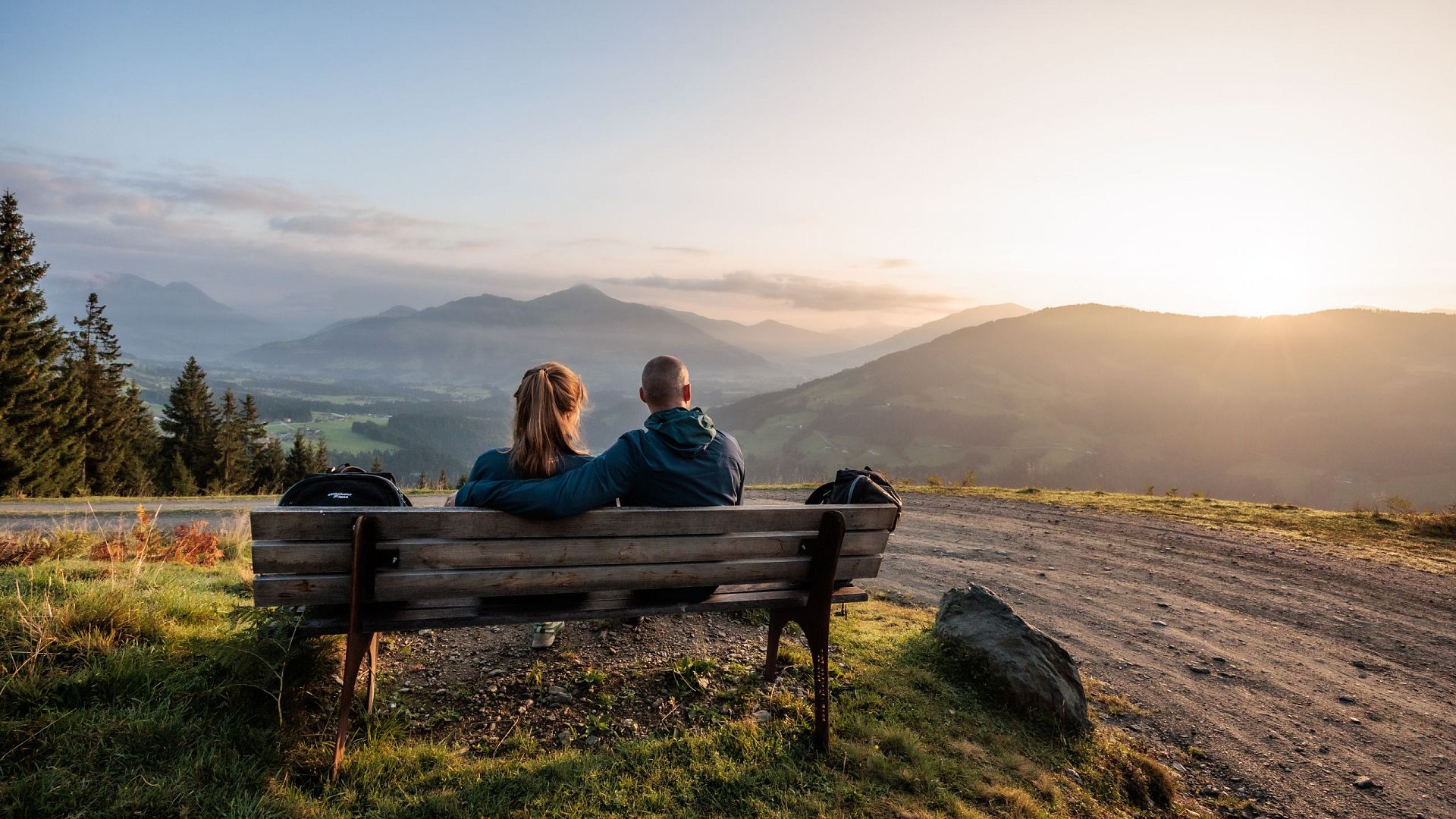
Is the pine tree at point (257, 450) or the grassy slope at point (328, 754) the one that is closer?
the grassy slope at point (328, 754)

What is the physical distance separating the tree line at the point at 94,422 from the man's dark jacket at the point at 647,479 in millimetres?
17742

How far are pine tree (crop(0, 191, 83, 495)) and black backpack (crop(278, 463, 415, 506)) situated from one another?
3327 cm

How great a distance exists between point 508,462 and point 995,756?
3421 mm

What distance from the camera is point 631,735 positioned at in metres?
3.59

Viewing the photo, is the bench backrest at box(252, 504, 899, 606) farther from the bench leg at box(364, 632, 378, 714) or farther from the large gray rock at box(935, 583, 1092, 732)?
the large gray rock at box(935, 583, 1092, 732)

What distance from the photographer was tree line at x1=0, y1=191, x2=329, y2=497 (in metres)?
26.0

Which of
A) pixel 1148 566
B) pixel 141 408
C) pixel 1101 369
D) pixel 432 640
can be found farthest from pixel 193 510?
pixel 1101 369

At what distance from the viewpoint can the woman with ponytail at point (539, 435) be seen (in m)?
3.46

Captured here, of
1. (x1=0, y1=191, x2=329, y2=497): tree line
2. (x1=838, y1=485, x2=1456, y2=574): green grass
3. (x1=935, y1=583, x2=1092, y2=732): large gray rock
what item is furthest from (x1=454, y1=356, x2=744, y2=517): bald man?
(x1=0, y1=191, x2=329, y2=497): tree line

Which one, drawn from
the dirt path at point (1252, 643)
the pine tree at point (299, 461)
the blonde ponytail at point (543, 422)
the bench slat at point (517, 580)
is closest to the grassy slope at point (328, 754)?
the bench slat at point (517, 580)

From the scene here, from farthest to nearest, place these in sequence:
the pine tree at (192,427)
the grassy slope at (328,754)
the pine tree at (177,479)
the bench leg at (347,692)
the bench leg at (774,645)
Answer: the pine tree at (192,427), the pine tree at (177,479), the bench leg at (774,645), the bench leg at (347,692), the grassy slope at (328,754)

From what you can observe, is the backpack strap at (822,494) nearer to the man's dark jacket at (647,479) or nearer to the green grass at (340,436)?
the man's dark jacket at (647,479)

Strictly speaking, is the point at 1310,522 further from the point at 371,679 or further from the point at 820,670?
the point at 371,679

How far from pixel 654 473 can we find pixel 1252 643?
21.7 feet
